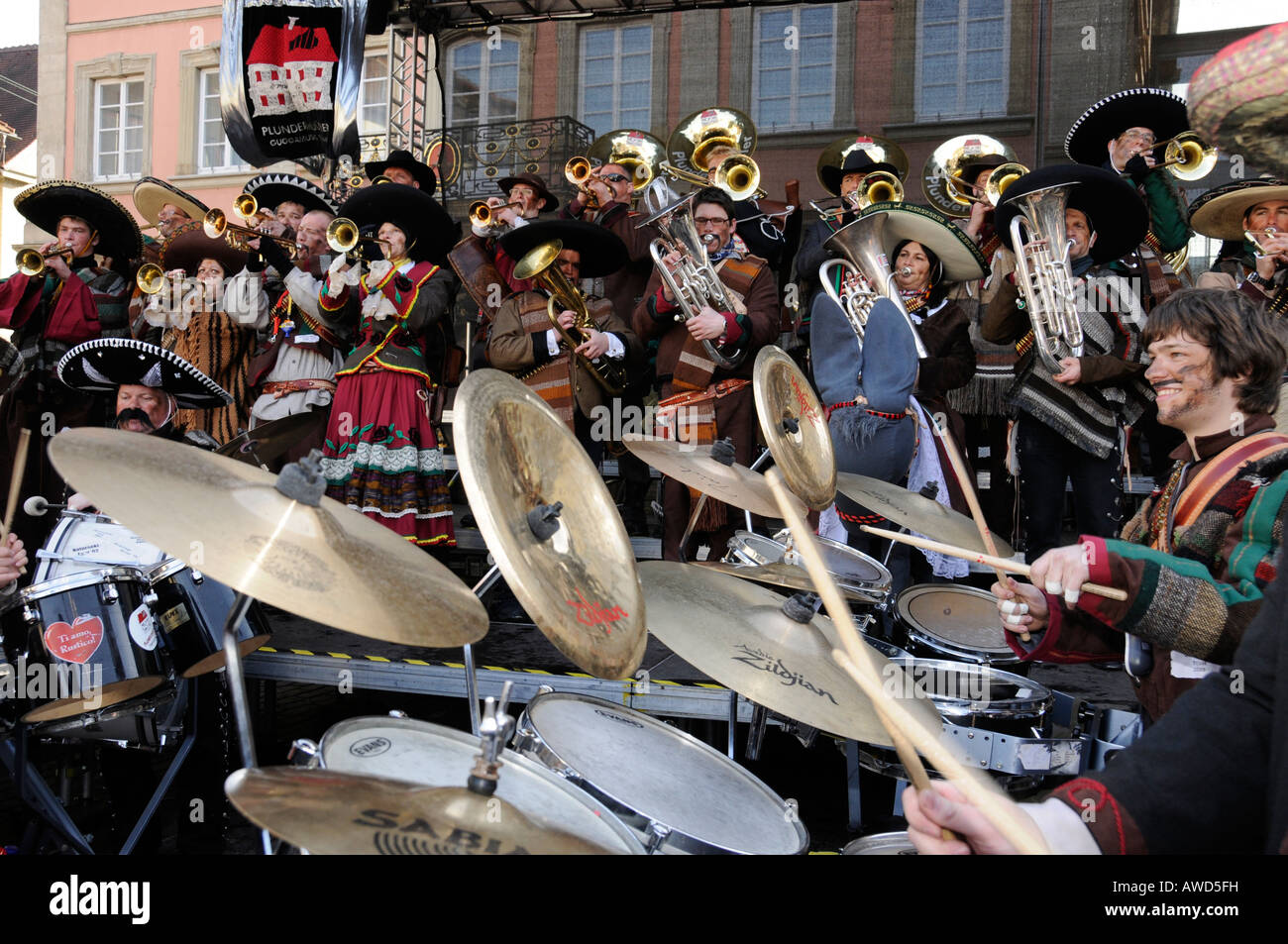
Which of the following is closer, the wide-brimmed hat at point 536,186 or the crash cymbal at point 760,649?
the crash cymbal at point 760,649

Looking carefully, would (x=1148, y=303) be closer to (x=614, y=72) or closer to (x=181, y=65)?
(x=614, y=72)

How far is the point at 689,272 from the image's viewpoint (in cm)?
553

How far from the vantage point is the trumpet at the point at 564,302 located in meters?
5.74

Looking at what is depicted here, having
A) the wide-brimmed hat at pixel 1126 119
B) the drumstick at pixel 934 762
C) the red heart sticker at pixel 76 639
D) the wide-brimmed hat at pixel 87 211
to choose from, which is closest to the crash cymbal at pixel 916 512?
the drumstick at pixel 934 762

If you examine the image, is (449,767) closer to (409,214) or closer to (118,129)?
(409,214)

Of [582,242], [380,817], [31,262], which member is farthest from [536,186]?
[380,817]

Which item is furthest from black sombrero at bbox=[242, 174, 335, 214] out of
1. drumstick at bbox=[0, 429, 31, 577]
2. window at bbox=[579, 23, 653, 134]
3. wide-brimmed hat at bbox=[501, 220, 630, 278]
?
window at bbox=[579, 23, 653, 134]

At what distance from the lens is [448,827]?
5.01 ft

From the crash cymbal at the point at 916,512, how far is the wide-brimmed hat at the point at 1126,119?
2973mm

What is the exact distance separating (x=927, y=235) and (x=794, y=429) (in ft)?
7.79

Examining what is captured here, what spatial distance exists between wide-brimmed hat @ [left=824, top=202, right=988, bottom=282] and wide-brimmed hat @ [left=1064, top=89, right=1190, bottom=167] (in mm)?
972

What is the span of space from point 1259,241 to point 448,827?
479cm

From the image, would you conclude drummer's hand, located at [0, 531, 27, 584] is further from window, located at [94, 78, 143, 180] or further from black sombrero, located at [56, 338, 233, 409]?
window, located at [94, 78, 143, 180]

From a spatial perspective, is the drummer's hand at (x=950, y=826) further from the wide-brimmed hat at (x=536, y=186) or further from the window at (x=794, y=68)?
the window at (x=794, y=68)
